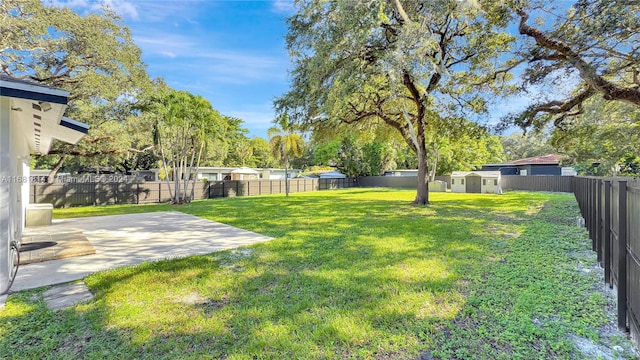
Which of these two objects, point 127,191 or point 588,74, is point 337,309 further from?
point 127,191

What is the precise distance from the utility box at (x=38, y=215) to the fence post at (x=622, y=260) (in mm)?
11759

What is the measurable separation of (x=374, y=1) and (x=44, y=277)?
855 centimetres

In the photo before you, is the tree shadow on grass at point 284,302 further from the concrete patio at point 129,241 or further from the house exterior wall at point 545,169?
the house exterior wall at point 545,169

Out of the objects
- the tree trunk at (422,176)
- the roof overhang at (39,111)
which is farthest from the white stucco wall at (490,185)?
the roof overhang at (39,111)

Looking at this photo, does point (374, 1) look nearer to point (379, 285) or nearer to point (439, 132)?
point (379, 285)

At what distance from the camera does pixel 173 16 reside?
924 cm

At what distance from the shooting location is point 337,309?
2.98 m

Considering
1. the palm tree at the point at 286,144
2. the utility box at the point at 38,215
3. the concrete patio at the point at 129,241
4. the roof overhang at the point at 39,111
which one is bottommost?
the concrete patio at the point at 129,241

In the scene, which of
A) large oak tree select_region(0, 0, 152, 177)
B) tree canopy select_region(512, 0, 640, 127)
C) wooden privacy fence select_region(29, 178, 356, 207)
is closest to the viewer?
tree canopy select_region(512, 0, 640, 127)

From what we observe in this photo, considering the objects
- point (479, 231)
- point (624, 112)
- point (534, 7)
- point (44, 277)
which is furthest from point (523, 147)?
point (44, 277)

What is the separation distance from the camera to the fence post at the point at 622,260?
2525mm

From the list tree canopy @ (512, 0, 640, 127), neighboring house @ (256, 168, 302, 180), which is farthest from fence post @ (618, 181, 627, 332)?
neighboring house @ (256, 168, 302, 180)

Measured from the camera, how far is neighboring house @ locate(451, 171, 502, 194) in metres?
20.9

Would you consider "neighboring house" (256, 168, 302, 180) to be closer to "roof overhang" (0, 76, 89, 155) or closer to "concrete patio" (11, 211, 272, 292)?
"concrete patio" (11, 211, 272, 292)
